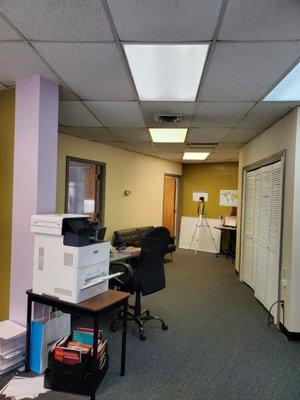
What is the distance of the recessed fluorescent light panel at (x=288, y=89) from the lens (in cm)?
236

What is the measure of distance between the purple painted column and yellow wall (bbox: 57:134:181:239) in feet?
6.31

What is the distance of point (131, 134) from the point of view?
478 centimetres

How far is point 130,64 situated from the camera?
89.5 inches

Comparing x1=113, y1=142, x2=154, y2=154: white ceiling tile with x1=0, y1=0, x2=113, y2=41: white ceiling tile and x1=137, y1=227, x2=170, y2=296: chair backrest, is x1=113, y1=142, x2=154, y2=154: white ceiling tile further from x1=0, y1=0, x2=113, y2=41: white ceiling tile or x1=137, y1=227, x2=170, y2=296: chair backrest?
x1=0, y1=0, x2=113, y2=41: white ceiling tile

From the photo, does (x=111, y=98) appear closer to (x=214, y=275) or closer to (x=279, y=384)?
(x=279, y=384)

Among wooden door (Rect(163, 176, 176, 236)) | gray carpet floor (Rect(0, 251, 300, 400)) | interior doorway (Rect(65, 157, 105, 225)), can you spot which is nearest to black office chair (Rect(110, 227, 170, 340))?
gray carpet floor (Rect(0, 251, 300, 400))

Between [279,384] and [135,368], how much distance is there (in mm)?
1225

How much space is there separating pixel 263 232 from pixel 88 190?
3.47 m

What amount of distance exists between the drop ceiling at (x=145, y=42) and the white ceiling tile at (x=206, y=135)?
669 mm

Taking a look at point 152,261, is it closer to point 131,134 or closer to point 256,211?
point 256,211

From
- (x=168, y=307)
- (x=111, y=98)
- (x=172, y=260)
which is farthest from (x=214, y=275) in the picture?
(x=111, y=98)

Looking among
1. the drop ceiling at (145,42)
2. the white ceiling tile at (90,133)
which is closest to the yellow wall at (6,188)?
the drop ceiling at (145,42)

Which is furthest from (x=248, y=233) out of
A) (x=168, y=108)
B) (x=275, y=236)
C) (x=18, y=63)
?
(x=18, y=63)

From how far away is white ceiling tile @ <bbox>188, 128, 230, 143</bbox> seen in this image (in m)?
4.30
